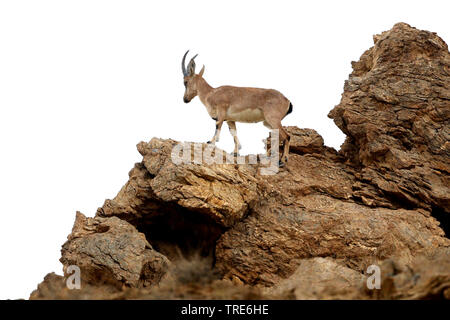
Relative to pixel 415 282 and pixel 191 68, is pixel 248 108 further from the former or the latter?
pixel 415 282

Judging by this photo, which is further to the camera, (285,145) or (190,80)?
(190,80)

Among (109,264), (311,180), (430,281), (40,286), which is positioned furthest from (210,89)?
(430,281)

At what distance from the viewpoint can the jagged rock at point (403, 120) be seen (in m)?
15.4

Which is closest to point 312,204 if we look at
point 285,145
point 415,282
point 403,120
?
point 285,145

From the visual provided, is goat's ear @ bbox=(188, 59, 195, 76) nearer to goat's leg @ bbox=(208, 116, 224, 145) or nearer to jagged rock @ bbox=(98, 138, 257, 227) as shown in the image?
goat's leg @ bbox=(208, 116, 224, 145)

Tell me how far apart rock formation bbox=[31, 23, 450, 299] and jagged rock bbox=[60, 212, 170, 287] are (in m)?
0.03

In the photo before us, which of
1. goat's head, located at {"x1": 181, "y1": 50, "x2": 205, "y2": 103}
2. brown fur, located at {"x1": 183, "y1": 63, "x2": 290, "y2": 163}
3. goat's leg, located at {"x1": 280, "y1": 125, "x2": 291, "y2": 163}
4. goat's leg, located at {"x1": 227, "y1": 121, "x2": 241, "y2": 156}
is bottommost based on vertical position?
goat's leg, located at {"x1": 280, "y1": 125, "x2": 291, "y2": 163}

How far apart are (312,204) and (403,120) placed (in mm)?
3731

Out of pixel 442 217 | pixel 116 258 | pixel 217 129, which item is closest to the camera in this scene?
pixel 116 258

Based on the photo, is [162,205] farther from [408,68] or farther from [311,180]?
[408,68]

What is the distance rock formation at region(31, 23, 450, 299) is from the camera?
13328 millimetres

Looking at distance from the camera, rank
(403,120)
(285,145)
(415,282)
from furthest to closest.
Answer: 1. (285,145)
2. (403,120)
3. (415,282)

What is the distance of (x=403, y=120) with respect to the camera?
1625 cm

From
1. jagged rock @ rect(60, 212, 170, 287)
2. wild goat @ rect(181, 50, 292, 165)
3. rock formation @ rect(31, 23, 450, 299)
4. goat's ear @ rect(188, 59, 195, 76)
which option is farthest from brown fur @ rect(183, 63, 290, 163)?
jagged rock @ rect(60, 212, 170, 287)
